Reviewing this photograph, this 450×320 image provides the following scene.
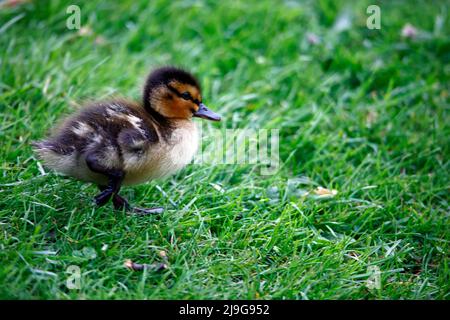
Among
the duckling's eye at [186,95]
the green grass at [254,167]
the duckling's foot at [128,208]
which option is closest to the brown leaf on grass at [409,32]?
the green grass at [254,167]

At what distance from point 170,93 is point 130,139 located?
1.37 feet

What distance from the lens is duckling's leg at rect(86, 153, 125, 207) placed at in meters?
Result: 2.72

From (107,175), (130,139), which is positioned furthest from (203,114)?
(107,175)

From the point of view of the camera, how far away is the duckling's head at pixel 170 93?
3.05m

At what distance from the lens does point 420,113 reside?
4320 mm

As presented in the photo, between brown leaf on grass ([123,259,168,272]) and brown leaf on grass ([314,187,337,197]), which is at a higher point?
brown leaf on grass ([123,259,168,272])

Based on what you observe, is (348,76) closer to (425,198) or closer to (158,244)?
(425,198)

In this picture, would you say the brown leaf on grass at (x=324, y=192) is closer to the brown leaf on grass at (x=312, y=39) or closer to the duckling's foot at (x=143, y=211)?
the duckling's foot at (x=143, y=211)

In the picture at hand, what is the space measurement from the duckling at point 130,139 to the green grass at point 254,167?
0.22m

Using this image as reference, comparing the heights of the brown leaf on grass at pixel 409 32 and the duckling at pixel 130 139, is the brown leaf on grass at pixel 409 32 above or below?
below

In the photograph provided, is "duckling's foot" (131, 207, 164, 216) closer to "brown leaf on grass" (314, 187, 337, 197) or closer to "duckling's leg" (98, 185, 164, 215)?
"duckling's leg" (98, 185, 164, 215)

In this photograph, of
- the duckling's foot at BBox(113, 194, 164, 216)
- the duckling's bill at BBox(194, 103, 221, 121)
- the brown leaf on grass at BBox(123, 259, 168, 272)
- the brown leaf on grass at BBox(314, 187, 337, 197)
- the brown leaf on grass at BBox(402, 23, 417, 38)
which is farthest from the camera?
the brown leaf on grass at BBox(402, 23, 417, 38)

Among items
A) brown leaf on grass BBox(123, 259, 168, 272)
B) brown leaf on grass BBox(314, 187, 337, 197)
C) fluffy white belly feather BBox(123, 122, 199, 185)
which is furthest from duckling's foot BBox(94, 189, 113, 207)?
brown leaf on grass BBox(314, 187, 337, 197)

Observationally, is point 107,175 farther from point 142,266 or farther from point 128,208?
point 142,266
